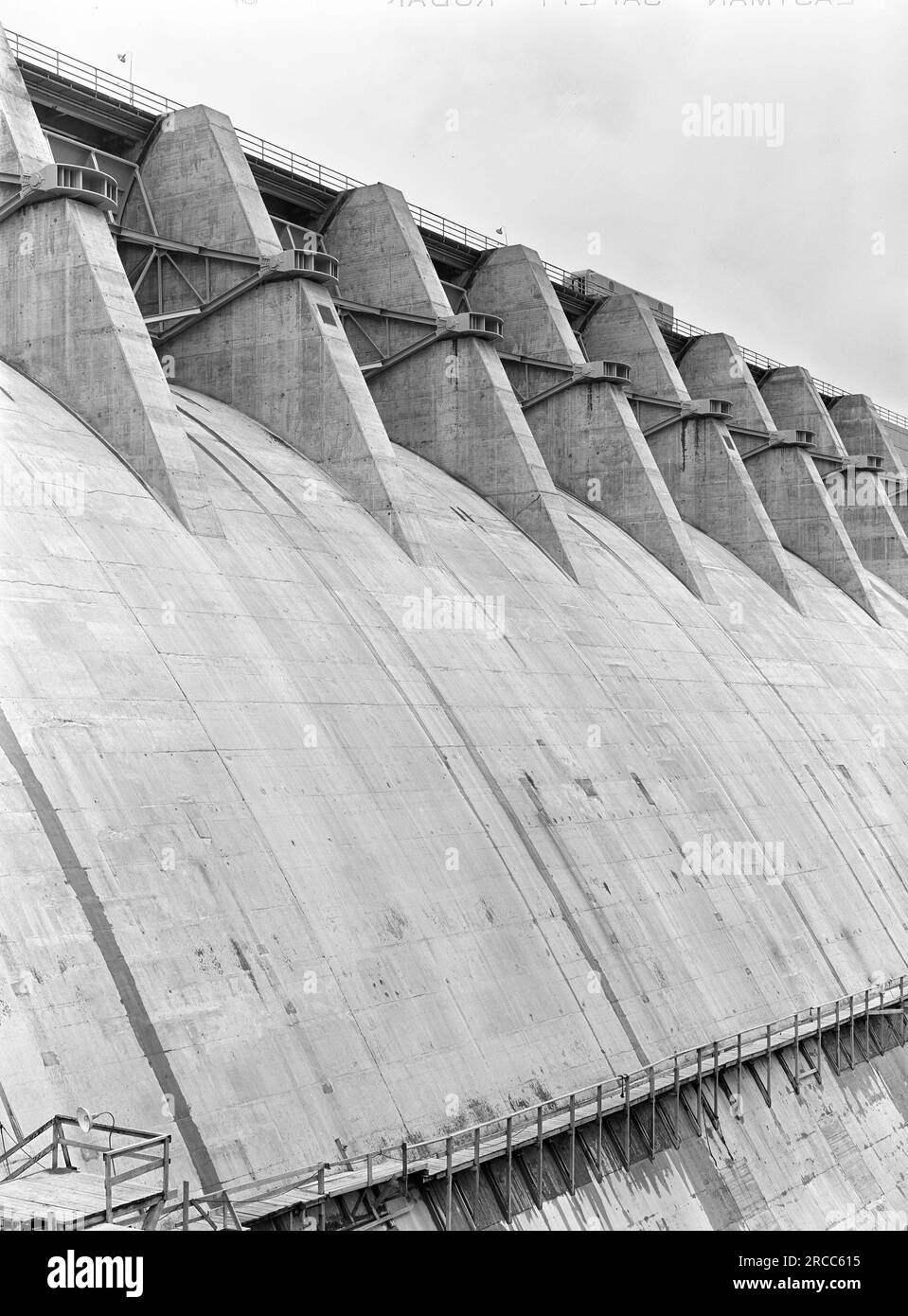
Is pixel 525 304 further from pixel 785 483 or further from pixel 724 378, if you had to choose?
pixel 785 483

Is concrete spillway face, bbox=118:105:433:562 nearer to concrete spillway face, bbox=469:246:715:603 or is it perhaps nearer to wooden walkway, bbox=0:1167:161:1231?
concrete spillway face, bbox=469:246:715:603

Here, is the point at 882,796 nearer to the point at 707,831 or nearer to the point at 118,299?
the point at 707,831

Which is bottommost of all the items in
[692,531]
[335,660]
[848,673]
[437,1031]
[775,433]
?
[437,1031]

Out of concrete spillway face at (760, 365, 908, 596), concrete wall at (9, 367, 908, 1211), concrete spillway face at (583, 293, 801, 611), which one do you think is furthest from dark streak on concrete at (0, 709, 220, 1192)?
concrete spillway face at (760, 365, 908, 596)

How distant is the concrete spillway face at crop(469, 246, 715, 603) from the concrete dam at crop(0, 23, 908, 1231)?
12 centimetres

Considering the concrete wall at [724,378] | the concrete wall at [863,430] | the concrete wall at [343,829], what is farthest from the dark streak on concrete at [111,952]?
the concrete wall at [863,430]

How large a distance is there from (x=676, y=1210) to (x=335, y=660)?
932 centimetres

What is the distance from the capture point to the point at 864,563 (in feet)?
177

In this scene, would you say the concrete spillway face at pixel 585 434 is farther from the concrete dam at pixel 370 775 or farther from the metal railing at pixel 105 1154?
the metal railing at pixel 105 1154

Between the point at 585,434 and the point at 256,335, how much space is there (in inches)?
511

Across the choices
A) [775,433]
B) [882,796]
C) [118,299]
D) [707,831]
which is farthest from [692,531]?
[118,299]

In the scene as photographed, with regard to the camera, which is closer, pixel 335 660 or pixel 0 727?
pixel 0 727

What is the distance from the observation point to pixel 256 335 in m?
28.0

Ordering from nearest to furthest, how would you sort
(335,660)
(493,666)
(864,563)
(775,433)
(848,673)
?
(335,660)
(493,666)
(848,673)
(775,433)
(864,563)
